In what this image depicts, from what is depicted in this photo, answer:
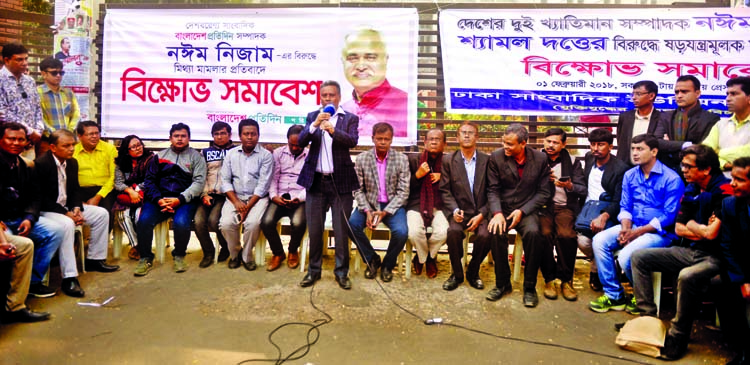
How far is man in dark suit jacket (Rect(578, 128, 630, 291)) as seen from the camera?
4.57 metres

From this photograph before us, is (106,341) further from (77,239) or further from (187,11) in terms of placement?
(187,11)

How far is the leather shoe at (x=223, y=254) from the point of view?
17.4 ft

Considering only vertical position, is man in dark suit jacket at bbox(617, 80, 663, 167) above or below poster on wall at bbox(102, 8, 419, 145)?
below

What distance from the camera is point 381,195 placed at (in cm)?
498

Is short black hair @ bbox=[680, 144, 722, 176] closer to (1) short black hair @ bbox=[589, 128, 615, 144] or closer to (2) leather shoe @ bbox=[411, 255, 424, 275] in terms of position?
(1) short black hair @ bbox=[589, 128, 615, 144]

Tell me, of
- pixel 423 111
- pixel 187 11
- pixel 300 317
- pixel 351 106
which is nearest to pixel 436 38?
pixel 423 111

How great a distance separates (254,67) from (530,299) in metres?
4.33

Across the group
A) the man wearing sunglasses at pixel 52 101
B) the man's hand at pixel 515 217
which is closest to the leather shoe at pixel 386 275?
the man's hand at pixel 515 217

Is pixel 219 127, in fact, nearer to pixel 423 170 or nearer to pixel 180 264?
pixel 180 264

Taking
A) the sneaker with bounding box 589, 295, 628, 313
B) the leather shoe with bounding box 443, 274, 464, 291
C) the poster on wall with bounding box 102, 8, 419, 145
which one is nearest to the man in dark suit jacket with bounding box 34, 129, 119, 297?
the poster on wall with bounding box 102, 8, 419, 145

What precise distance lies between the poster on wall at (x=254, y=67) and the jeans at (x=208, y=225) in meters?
1.31

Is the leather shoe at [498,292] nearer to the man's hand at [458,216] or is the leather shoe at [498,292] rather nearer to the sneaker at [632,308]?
the man's hand at [458,216]

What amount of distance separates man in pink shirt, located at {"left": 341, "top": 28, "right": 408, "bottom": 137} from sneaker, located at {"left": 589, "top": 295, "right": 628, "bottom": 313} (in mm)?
2881

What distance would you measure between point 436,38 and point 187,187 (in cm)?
351
